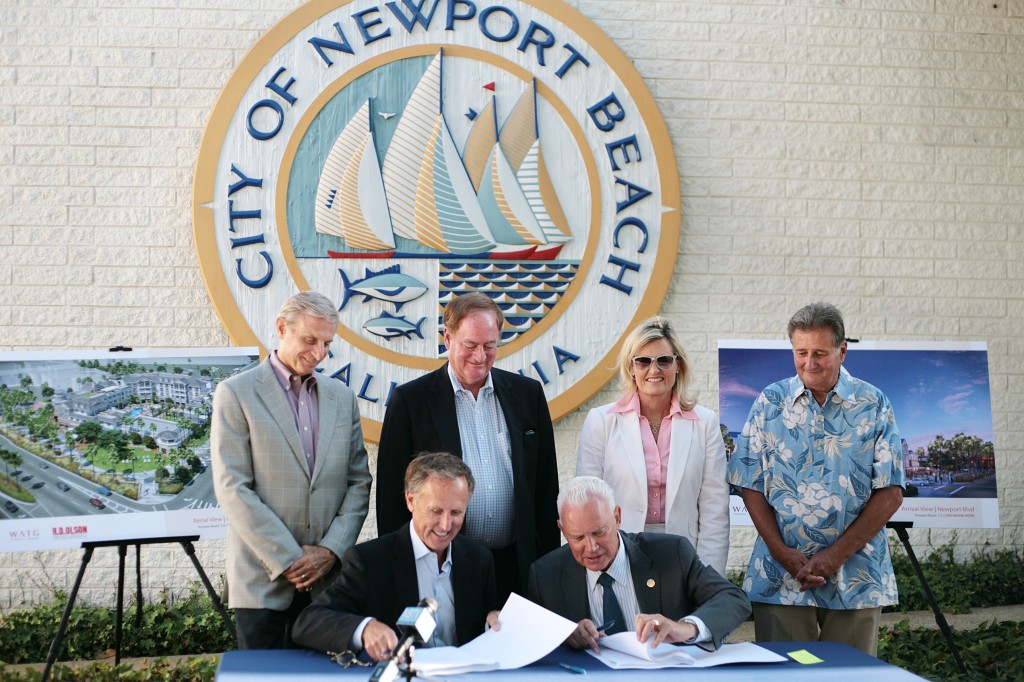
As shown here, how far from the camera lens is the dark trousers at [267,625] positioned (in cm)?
261

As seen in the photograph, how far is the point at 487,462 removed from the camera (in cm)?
279

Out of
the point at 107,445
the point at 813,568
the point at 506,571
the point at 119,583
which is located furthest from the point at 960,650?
the point at 107,445

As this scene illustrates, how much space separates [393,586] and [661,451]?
3.08 ft

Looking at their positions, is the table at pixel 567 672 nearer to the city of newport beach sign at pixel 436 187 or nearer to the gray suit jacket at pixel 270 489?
the gray suit jacket at pixel 270 489

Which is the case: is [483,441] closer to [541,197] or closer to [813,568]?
[813,568]

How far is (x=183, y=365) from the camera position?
373cm

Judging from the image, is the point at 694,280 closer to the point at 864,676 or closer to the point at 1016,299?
the point at 1016,299

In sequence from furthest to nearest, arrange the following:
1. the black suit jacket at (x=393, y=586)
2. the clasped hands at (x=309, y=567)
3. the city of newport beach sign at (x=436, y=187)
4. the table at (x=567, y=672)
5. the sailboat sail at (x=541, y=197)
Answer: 1. the sailboat sail at (x=541, y=197)
2. the city of newport beach sign at (x=436, y=187)
3. the clasped hands at (x=309, y=567)
4. the black suit jacket at (x=393, y=586)
5. the table at (x=567, y=672)

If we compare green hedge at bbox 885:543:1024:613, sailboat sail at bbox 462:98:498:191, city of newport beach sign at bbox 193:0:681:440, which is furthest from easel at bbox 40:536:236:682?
green hedge at bbox 885:543:1024:613

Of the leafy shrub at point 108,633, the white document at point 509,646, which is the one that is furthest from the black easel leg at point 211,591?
the white document at point 509,646

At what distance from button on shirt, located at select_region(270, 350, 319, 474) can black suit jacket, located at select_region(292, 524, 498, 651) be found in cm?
42

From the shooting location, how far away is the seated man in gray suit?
237 centimetres

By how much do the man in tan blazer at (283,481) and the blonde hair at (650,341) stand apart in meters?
0.85

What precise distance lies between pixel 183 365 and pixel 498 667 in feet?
6.95
